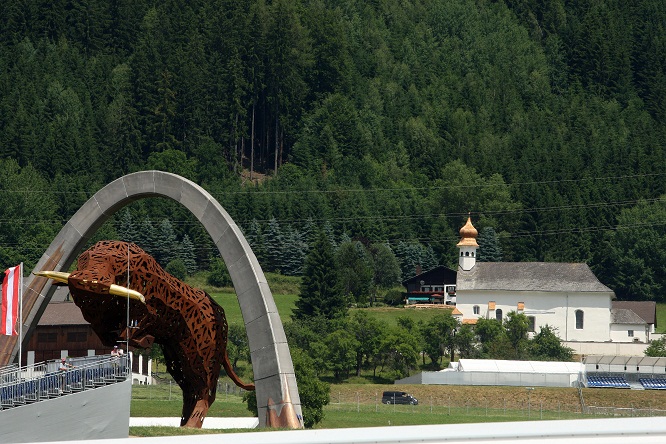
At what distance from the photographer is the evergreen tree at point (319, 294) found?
9444cm

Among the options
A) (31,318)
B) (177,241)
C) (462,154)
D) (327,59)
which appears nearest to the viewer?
(31,318)

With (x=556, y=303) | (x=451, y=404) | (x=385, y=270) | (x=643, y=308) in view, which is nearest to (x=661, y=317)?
(x=643, y=308)

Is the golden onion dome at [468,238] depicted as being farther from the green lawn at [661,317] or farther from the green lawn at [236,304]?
the green lawn at [661,317]

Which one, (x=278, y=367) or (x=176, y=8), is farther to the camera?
(x=176, y=8)

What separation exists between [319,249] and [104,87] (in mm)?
72265

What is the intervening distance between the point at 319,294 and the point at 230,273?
6055cm

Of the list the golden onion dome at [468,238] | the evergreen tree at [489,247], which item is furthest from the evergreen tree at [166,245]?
the evergreen tree at [489,247]

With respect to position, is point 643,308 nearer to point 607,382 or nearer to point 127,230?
point 607,382

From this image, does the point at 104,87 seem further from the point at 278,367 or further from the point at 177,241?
the point at 278,367

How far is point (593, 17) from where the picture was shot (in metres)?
199

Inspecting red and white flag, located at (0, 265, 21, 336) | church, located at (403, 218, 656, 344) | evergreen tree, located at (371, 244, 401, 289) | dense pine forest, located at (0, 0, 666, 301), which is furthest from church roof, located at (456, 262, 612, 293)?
red and white flag, located at (0, 265, 21, 336)

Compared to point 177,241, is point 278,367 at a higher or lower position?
lower

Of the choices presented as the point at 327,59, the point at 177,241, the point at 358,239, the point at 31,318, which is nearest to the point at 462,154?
the point at 327,59

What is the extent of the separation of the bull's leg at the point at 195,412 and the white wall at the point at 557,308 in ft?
224
